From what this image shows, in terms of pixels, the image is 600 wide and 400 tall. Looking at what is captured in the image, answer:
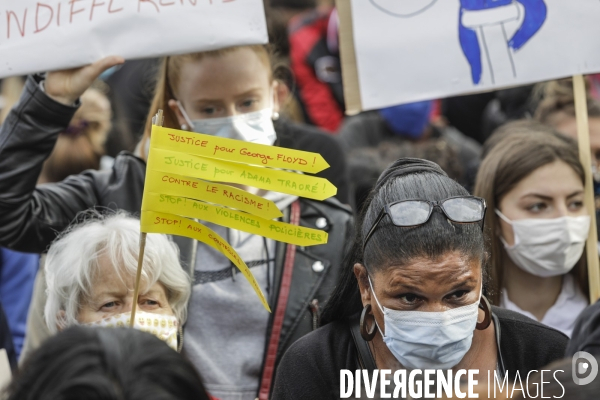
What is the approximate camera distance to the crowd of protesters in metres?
2.75

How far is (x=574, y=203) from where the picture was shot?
13.1 ft

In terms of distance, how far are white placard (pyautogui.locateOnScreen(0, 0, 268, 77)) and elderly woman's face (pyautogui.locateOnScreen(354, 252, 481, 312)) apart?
130 cm

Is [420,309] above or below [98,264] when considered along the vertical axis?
below

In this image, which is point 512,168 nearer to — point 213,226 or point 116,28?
point 213,226

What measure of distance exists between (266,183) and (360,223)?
0.38 meters

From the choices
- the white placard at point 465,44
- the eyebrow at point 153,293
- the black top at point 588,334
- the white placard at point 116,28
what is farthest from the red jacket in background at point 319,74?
the black top at point 588,334

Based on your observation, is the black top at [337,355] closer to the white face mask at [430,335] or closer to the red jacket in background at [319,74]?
the white face mask at [430,335]

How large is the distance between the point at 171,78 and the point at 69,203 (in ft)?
2.27

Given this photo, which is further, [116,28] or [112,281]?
[116,28]

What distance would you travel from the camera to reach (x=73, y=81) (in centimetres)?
354

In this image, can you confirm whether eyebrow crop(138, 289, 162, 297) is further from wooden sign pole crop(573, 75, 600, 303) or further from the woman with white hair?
wooden sign pole crop(573, 75, 600, 303)

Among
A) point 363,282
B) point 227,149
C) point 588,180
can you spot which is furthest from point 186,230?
point 588,180

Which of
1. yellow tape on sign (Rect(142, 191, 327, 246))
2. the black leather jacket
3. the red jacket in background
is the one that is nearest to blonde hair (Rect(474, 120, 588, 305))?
the black leather jacket

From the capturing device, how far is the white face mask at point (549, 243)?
12.7 feet
